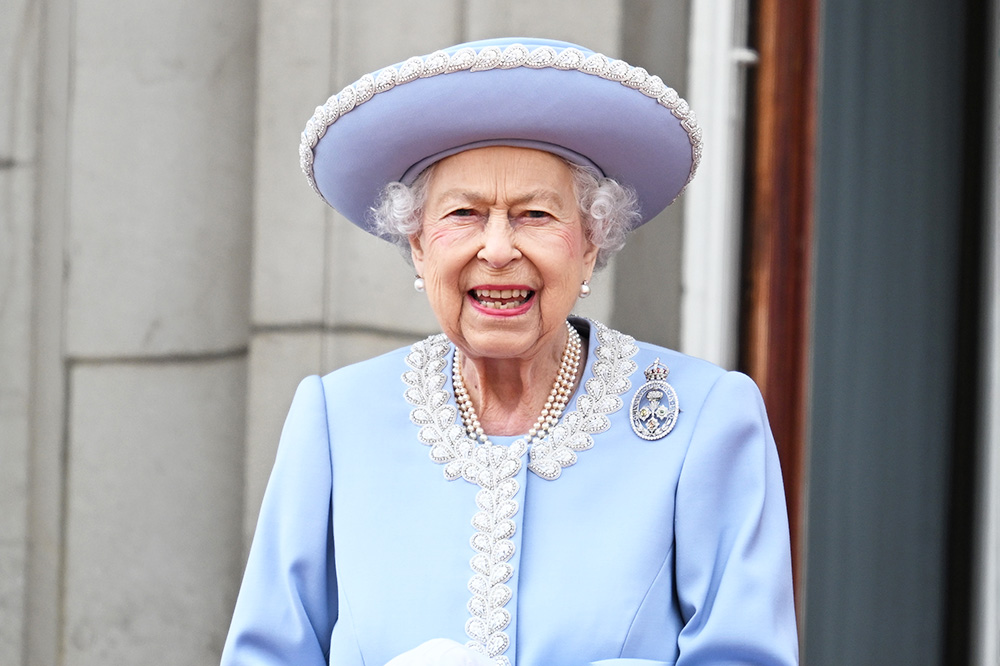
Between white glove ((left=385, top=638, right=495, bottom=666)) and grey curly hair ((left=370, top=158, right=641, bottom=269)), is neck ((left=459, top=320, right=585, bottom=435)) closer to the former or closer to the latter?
grey curly hair ((left=370, top=158, right=641, bottom=269))

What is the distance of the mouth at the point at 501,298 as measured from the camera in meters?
2.05

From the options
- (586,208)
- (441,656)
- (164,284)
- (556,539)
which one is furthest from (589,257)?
(164,284)

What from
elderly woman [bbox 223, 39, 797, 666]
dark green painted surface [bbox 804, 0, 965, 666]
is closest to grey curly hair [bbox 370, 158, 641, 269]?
elderly woman [bbox 223, 39, 797, 666]

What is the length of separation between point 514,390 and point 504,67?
618 mm

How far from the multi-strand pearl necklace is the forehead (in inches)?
13.2

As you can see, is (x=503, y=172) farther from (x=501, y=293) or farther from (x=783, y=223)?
(x=783, y=223)

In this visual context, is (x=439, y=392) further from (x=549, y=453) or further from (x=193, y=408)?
(x=193, y=408)

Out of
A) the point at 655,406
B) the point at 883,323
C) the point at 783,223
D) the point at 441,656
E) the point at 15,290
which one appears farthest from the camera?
the point at 783,223

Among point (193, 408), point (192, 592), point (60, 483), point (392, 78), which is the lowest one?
point (192, 592)

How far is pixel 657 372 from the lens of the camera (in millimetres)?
2174

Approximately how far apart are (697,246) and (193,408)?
1.66 m

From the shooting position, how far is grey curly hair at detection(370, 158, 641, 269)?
6.93ft

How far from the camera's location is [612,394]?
2184 millimetres

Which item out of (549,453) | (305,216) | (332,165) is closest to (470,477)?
(549,453)
